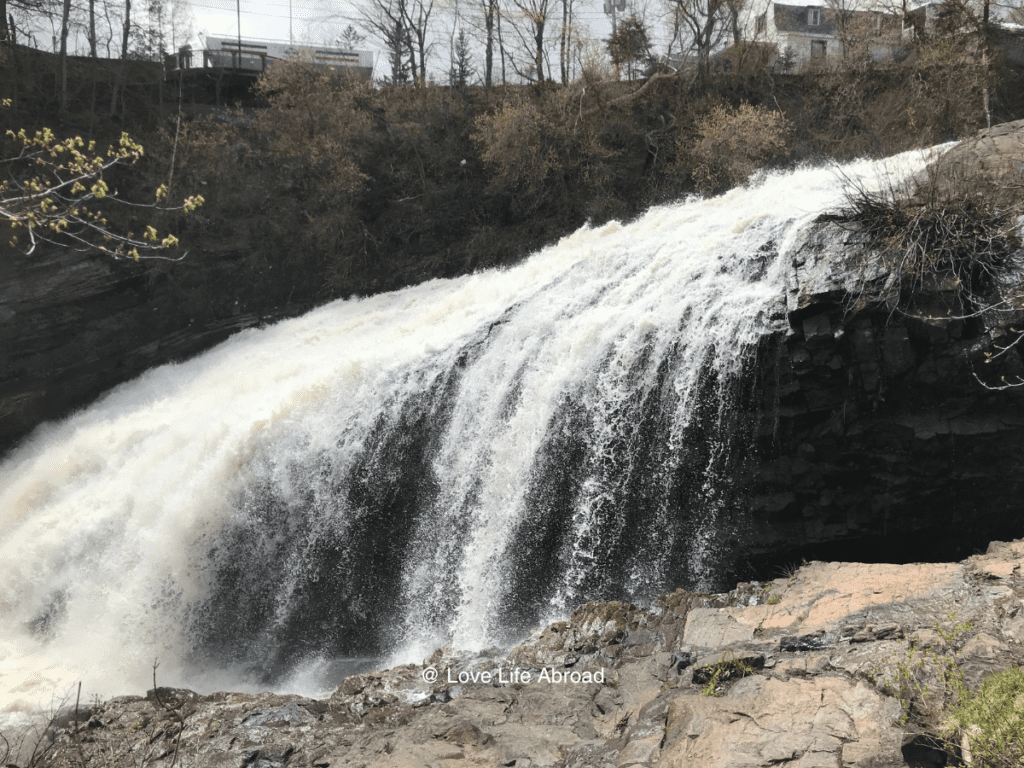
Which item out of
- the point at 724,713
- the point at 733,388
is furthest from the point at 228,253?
the point at 724,713

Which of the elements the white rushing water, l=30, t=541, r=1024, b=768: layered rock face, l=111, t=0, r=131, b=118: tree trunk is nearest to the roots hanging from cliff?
the white rushing water

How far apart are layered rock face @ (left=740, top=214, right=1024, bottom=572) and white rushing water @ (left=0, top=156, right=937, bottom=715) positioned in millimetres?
581

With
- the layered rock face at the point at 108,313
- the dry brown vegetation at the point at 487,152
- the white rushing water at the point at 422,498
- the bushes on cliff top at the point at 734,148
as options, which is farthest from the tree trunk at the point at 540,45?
the white rushing water at the point at 422,498

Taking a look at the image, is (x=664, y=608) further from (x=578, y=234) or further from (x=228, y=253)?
(x=228, y=253)

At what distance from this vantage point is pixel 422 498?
9273mm

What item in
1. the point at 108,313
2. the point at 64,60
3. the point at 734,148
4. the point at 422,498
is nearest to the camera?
the point at 422,498

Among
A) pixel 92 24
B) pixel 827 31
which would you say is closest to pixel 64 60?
pixel 92 24

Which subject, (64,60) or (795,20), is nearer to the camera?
(64,60)

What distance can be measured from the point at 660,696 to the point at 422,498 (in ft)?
14.7

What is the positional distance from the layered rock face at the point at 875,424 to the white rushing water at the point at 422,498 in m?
0.58

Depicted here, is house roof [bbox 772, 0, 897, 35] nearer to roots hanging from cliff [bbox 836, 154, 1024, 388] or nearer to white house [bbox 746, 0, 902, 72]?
white house [bbox 746, 0, 902, 72]

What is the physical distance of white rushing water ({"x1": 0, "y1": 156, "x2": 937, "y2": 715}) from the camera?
8609 mm

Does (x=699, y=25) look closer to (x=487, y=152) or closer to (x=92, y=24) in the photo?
(x=487, y=152)

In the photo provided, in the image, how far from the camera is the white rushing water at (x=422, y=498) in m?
8.61
